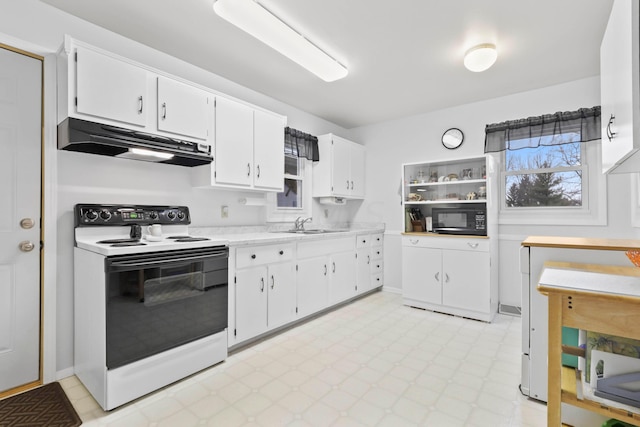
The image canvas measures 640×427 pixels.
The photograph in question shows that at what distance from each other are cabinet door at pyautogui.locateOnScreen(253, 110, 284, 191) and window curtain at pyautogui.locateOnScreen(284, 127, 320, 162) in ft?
1.42

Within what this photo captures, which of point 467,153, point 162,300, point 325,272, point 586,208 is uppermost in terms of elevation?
point 467,153

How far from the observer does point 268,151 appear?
10.5 feet

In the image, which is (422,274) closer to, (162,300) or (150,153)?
(162,300)

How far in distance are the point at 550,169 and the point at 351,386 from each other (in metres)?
3.25

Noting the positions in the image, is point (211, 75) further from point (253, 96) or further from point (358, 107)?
point (358, 107)

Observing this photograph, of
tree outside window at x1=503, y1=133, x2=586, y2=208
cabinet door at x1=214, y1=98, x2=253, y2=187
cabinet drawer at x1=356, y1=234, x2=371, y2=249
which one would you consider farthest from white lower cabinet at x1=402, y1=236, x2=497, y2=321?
cabinet door at x1=214, y1=98, x2=253, y2=187

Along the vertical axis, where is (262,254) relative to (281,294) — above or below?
above

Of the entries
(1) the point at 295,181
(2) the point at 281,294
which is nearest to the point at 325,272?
(2) the point at 281,294

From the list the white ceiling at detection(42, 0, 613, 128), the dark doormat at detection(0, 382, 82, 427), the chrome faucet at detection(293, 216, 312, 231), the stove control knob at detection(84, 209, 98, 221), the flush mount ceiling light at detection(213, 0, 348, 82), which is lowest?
the dark doormat at detection(0, 382, 82, 427)

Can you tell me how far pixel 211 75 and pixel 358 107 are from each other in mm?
1883

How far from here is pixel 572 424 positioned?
1.62 m

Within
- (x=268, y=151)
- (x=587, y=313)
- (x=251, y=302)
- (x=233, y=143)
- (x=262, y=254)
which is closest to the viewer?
(x=587, y=313)

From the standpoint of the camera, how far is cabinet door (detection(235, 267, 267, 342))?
255 cm

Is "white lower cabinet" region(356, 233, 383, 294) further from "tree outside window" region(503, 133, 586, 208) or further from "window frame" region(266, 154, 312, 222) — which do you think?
"tree outside window" region(503, 133, 586, 208)
